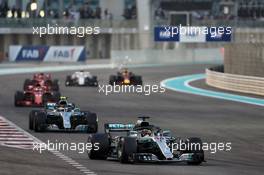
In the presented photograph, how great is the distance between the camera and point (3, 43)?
73.4 meters

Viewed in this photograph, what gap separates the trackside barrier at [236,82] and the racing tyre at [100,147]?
2420 cm

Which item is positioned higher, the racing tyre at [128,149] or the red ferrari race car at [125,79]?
the racing tyre at [128,149]

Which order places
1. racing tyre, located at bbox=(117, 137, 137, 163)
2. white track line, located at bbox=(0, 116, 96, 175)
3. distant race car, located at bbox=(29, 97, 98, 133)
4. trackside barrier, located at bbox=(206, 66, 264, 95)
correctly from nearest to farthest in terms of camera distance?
white track line, located at bbox=(0, 116, 96, 175)
racing tyre, located at bbox=(117, 137, 137, 163)
distant race car, located at bbox=(29, 97, 98, 133)
trackside barrier, located at bbox=(206, 66, 264, 95)

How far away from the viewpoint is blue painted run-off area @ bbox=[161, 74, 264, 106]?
38875 mm

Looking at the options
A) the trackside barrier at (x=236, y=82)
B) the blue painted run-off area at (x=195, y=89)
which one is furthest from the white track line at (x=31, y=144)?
the trackside barrier at (x=236, y=82)

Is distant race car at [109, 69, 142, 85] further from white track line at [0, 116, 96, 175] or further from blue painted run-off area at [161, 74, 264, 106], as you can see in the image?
white track line at [0, 116, 96, 175]

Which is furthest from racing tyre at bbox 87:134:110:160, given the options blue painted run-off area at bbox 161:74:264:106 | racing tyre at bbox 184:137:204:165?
blue painted run-off area at bbox 161:74:264:106

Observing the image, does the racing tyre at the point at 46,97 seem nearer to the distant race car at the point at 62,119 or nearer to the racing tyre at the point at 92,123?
the distant race car at the point at 62,119

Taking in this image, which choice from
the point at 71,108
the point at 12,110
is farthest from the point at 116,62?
the point at 71,108

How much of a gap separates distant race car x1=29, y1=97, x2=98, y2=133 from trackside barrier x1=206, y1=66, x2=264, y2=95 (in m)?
18.5

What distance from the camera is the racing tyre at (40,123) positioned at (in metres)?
24.1

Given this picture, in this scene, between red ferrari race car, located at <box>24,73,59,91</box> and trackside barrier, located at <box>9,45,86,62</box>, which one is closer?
red ferrari race car, located at <box>24,73,59,91</box>

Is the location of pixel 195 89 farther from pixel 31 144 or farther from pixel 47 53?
pixel 31 144

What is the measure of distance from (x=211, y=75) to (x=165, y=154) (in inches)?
1298
